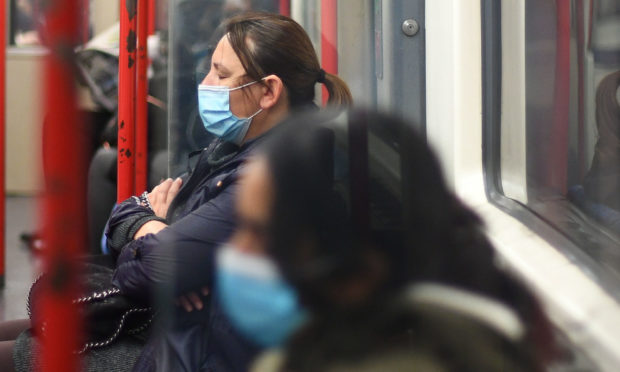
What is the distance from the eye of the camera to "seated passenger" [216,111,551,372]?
3.28ft

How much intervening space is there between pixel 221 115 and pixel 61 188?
3.14ft

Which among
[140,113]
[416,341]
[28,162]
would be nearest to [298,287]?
[416,341]

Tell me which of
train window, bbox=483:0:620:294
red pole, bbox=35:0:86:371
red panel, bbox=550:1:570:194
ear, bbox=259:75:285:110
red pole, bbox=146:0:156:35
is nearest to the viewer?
red pole, bbox=35:0:86:371

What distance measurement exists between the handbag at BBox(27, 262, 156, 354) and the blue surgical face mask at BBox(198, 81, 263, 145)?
14.5 inches

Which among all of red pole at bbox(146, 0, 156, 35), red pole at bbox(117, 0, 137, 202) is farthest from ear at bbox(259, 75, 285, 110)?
red pole at bbox(146, 0, 156, 35)

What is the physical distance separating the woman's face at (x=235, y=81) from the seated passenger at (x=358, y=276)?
0.38 meters

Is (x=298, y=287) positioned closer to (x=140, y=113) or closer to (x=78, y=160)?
(x=78, y=160)

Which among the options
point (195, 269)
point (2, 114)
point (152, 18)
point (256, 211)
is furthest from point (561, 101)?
point (2, 114)

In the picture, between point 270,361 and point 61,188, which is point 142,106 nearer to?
point 270,361

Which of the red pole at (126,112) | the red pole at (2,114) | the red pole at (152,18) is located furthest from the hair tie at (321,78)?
the red pole at (2,114)

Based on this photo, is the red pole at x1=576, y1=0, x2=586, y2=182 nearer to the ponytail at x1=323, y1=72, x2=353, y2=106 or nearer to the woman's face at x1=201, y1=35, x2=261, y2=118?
the ponytail at x1=323, y1=72, x2=353, y2=106

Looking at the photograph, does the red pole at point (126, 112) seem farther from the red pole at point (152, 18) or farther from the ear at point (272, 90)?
the red pole at point (152, 18)

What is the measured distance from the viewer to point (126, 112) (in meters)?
2.21

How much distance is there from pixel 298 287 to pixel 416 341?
18 cm
